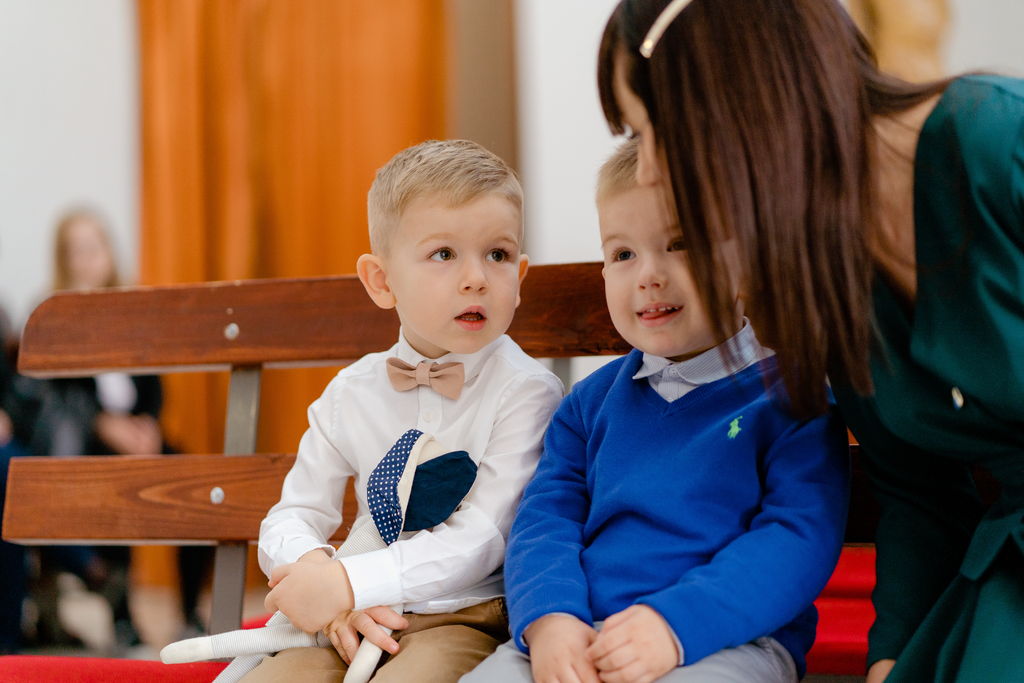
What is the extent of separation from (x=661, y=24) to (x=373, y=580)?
0.68m

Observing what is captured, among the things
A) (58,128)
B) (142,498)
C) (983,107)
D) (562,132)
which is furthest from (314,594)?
(58,128)

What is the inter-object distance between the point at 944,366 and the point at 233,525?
1.08 meters

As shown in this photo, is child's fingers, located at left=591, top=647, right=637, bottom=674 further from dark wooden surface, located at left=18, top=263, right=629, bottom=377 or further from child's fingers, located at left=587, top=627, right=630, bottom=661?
dark wooden surface, located at left=18, top=263, right=629, bottom=377

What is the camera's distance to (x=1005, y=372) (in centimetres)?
A: 90

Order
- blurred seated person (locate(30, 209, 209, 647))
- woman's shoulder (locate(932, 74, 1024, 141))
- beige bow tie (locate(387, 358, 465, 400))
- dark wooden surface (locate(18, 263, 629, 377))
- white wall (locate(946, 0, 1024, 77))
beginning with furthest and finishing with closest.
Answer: blurred seated person (locate(30, 209, 209, 647))
white wall (locate(946, 0, 1024, 77))
dark wooden surface (locate(18, 263, 629, 377))
beige bow tie (locate(387, 358, 465, 400))
woman's shoulder (locate(932, 74, 1024, 141))

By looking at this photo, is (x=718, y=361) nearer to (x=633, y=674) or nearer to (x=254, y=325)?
(x=633, y=674)

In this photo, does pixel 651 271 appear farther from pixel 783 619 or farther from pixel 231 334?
pixel 231 334

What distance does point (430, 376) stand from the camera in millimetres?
1316

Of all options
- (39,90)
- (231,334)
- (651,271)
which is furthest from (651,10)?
(39,90)

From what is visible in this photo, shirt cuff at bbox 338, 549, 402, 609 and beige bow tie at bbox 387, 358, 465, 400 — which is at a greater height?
beige bow tie at bbox 387, 358, 465, 400

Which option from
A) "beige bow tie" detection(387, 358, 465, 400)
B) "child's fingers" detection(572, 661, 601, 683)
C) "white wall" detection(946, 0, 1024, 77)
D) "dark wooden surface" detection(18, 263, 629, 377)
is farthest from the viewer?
"white wall" detection(946, 0, 1024, 77)

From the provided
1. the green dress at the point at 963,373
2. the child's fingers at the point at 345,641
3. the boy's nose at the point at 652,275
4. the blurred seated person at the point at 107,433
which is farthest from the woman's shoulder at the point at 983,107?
the blurred seated person at the point at 107,433

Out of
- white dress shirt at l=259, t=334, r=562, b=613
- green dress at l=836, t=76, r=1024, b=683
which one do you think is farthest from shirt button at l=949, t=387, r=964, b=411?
white dress shirt at l=259, t=334, r=562, b=613

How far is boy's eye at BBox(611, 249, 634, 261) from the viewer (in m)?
1.19
